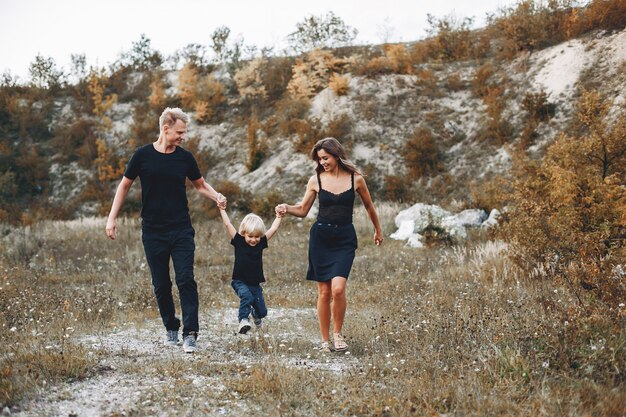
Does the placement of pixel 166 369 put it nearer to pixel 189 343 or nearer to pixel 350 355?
pixel 189 343

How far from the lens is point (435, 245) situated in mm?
13414

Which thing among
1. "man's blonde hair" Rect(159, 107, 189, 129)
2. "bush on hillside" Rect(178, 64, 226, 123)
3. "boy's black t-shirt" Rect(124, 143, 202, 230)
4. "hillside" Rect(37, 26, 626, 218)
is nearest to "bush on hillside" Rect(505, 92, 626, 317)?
"boy's black t-shirt" Rect(124, 143, 202, 230)

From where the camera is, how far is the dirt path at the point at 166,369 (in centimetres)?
387

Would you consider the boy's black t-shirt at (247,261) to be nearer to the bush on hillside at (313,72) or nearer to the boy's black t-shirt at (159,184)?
the boy's black t-shirt at (159,184)

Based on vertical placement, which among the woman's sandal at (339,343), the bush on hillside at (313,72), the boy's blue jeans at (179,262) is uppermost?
the bush on hillside at (313,72)

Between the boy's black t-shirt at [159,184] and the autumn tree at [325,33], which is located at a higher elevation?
the autumn tree at [325,33]

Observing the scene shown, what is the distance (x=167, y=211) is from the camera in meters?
5.63

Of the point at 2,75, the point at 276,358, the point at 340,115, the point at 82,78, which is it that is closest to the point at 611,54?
the point at 340,115

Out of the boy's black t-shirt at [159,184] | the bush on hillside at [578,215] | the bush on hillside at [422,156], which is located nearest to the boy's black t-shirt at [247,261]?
the boy's black t-shirt at [159,184]

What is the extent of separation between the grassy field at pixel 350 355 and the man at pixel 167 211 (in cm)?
64

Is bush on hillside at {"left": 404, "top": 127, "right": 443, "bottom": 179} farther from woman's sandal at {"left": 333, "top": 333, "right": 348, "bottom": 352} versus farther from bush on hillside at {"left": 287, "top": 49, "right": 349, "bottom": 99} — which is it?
woman's sandal at {"left": 333, "top": 333, "right": 348, "bottom": 352}

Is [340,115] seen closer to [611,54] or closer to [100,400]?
[611,54]

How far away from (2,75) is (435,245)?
99.3 ft

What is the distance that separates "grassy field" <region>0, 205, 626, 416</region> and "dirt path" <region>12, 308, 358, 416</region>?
0.06ft
